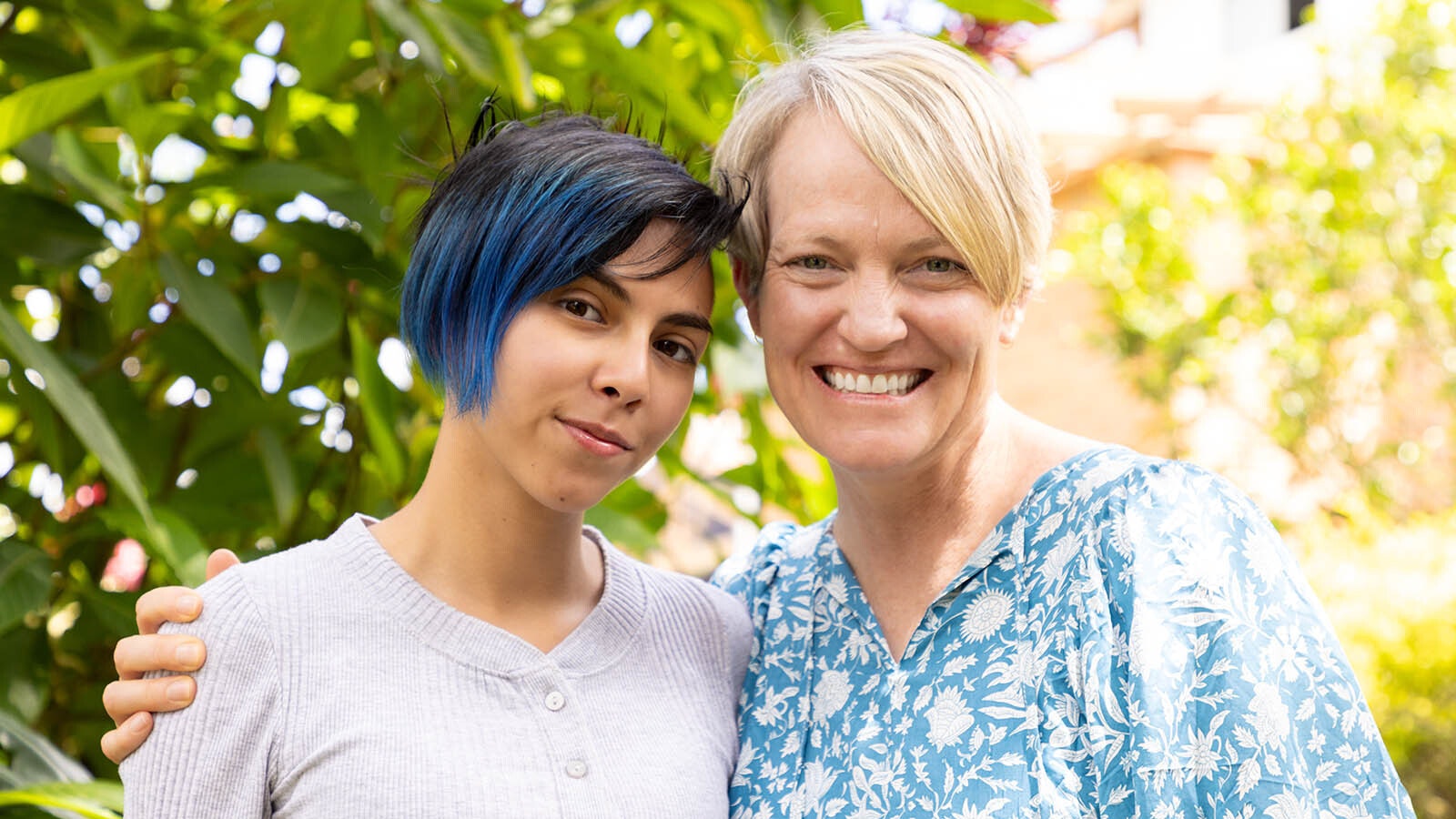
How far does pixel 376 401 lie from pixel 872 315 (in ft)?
1.91

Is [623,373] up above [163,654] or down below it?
above

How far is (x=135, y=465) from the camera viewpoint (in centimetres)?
174

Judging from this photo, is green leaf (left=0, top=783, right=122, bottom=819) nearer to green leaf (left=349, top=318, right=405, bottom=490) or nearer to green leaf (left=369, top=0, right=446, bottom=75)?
green leaf (left=349, top=318, right=405, bottom=490)

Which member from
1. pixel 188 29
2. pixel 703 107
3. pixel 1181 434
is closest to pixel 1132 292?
pixel 1181 434

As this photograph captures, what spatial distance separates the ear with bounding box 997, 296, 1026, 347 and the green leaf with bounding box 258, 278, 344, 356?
742mm

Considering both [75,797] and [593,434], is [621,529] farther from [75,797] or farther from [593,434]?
[75,797]

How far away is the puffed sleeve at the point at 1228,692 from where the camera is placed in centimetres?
121

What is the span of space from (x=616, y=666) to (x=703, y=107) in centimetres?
79

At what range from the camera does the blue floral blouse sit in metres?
1.22

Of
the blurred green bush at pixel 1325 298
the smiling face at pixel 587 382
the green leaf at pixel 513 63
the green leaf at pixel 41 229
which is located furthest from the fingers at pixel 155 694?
the blurred green bush at pixel 1325 298

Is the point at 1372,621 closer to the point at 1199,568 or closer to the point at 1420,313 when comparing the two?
the point at 1420,313

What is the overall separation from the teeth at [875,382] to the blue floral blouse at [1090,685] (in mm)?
187

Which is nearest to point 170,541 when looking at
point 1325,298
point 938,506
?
point 938,506

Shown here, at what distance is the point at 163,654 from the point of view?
1208 mm
